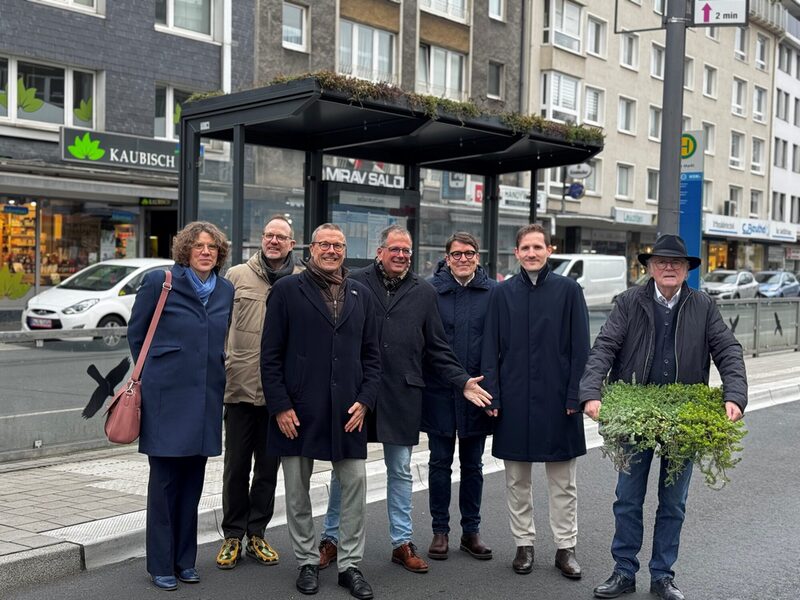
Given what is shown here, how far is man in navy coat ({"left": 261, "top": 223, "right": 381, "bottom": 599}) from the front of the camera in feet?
16.3

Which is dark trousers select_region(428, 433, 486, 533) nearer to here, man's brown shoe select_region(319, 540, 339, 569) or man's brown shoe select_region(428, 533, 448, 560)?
man's brown shoe select_region(428, 533, 448, 560)

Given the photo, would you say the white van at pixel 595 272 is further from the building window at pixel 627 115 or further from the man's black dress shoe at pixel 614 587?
the man's black dress shoe at pixel 614 587

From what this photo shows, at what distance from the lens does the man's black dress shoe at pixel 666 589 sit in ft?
15.7

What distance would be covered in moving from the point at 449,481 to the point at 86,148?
16958 mm

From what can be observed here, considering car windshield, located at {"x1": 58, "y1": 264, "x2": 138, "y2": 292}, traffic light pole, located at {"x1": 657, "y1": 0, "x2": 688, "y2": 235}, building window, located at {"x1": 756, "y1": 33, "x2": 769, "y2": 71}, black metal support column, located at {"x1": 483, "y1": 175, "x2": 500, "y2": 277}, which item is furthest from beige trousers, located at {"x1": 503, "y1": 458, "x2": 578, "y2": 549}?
building window, located at {"x1": 756, "y1": 33, "x2": 769, "y2": 71}

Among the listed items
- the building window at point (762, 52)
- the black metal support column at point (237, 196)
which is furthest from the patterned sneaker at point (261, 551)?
the building window at point (762, 52)

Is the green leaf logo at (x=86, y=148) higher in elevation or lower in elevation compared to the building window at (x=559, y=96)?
lower

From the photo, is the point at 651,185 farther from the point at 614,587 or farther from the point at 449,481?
the point at 614,587

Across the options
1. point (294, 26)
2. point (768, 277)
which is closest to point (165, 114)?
point (294, 26)

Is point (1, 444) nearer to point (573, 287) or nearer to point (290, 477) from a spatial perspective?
point (290, 477)

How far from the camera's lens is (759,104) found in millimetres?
52031

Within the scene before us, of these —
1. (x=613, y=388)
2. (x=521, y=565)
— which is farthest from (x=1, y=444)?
(x=613, y=388)

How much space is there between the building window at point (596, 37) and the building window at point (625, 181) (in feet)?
15.7

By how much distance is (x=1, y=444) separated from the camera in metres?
7.12
